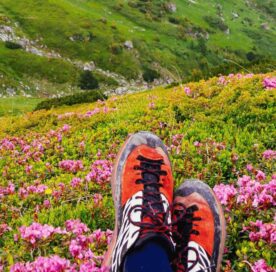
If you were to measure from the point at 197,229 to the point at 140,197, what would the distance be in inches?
28.7

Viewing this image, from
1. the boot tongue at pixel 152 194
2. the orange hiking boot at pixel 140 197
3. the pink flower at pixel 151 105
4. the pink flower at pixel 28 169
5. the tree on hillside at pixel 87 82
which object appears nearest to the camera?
the orange hiking boot at pixel 140 197

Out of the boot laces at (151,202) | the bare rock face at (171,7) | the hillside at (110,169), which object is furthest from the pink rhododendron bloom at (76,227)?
the bare rock face at (171,7)

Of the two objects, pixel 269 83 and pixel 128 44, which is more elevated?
pixel 269 83

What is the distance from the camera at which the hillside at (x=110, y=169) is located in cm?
457

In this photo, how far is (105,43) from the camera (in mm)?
106188

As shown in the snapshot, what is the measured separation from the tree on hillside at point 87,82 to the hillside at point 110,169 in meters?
75.8

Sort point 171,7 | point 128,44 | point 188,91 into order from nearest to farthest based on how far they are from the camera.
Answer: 1. point 188,91
2. point 128,44
3. point 171,7

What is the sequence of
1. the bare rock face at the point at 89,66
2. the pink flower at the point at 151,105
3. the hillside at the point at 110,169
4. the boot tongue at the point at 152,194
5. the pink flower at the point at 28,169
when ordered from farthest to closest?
the bare rock face at the point at 89,66, the pink flower at the point at 151,105, the pink flower at the point at 28,169, the hillside at the point at 110,169, the boot tongue at the point at 152,194

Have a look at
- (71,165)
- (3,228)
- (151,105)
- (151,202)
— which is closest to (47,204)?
(3,228)

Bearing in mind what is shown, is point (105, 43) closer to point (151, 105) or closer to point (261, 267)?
point (151, 105)

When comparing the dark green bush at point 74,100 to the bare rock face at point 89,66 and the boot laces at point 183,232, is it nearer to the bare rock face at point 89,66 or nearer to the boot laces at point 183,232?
the boot laces at point 183,232

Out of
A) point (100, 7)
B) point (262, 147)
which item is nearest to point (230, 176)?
point (262, 147)

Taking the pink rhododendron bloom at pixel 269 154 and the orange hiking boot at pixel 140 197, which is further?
the pink rhododendron bloom at pixel 269 154

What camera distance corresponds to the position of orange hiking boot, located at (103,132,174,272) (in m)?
3.82
